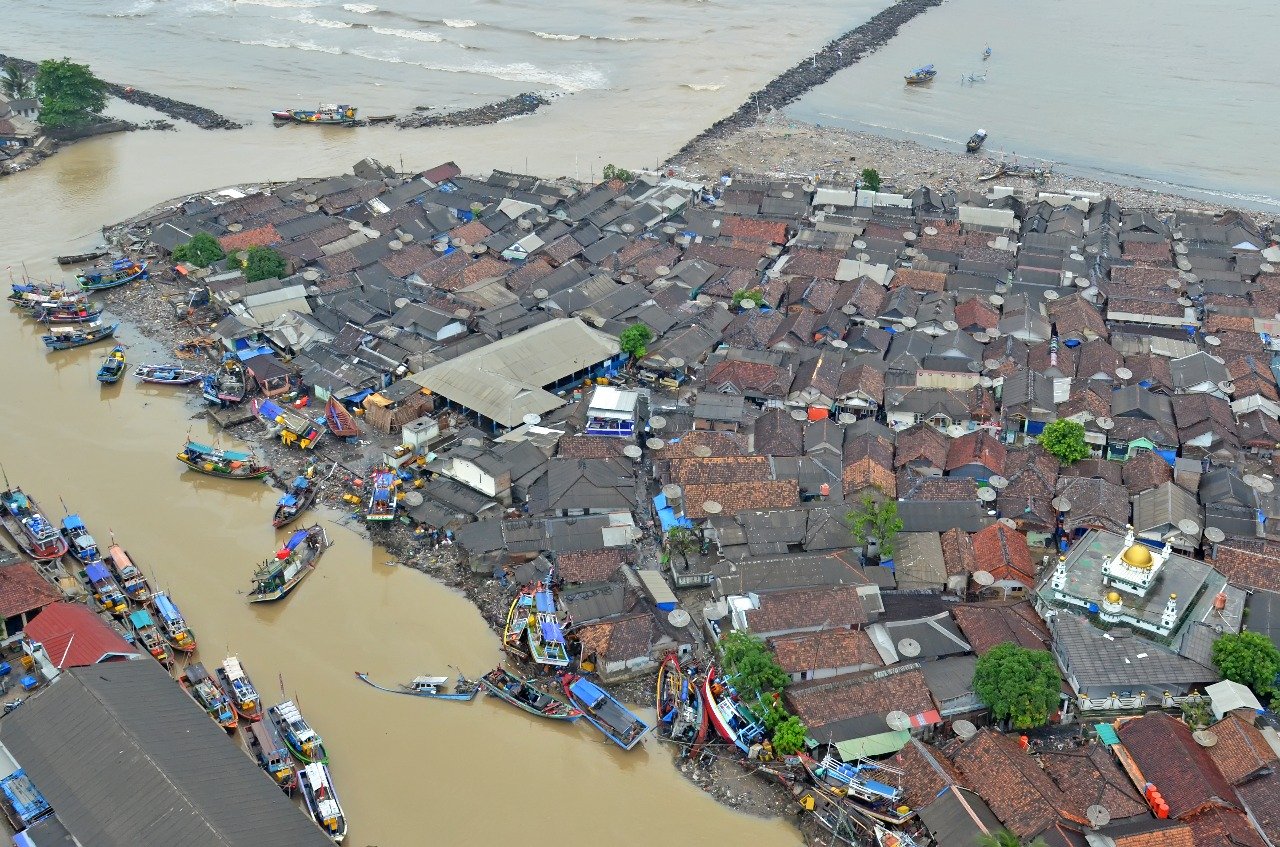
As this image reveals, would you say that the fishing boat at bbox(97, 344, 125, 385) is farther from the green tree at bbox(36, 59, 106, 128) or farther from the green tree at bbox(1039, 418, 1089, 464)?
the green tree at bbox(1039, 418, 1089, 464)

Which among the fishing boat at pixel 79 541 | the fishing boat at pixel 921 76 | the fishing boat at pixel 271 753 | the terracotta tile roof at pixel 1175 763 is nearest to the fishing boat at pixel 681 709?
the fishing boat at pixel 271 753

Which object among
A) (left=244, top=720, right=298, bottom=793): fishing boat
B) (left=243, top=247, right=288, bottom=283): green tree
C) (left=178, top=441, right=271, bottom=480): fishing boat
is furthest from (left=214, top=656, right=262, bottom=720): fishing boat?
(left=243, top=247, right=288, bottom=283): green tree

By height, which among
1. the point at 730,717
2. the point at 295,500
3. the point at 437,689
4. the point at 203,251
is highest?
the point at 203,251

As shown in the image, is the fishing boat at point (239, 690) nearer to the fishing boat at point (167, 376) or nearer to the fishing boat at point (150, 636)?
the fishing boat at point (150, 636)

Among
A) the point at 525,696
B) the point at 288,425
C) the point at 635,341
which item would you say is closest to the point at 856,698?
the point at 525,696

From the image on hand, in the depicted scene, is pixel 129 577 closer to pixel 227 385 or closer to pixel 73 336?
pixel 227 385

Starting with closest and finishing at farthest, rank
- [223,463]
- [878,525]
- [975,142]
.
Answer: [878,525]
[223,463]
[975,142]

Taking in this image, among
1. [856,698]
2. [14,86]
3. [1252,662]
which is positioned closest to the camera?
[1252,662]
